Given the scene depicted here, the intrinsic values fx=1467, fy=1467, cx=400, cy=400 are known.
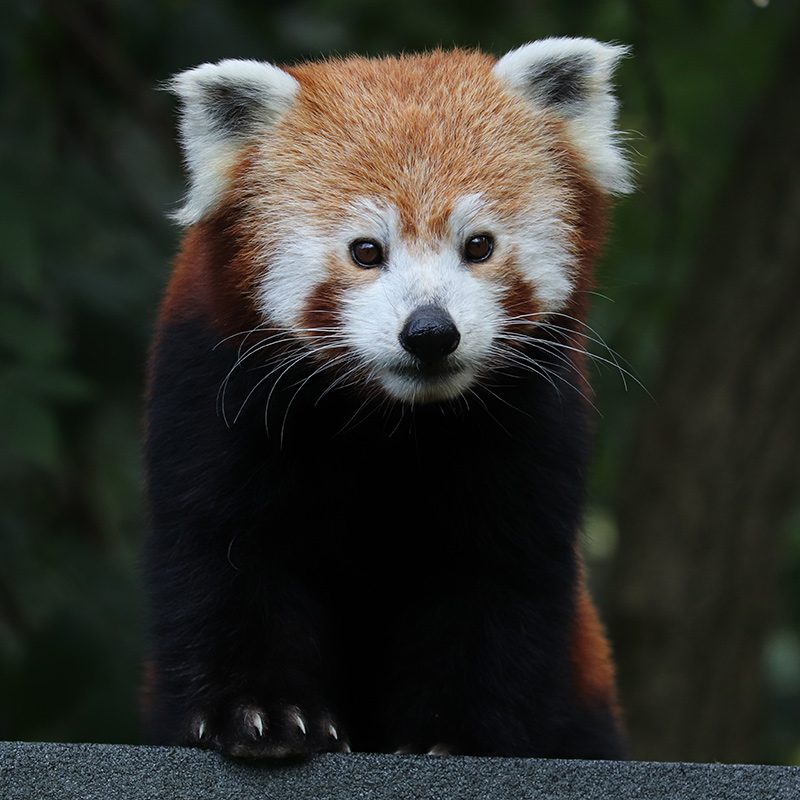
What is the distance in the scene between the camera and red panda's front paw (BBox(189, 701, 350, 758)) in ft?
8.75

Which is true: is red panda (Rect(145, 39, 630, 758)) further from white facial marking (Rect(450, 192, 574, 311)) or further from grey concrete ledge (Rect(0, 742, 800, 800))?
grey concrete ledge (Rect(0, 742, 800, 800))

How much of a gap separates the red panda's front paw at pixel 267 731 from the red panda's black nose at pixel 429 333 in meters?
A: 0.73

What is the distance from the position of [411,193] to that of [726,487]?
285 centimetres

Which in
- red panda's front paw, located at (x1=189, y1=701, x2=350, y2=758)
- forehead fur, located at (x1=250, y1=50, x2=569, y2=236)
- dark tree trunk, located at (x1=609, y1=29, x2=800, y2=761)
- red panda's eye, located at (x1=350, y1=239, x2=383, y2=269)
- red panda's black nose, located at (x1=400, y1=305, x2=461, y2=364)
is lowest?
dark tree trunk, located at (x1=609, y1=29, x2=800, y2=761)

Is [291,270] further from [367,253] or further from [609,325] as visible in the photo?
[609,325]

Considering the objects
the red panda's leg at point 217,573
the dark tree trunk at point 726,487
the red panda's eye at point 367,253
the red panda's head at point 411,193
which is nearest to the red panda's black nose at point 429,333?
the red panda's head at point 411,193

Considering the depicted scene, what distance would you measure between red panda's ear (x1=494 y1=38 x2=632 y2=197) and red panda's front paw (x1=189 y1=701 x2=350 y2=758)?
49.4 inches

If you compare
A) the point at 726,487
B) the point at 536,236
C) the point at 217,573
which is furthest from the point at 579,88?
the point at 726,487

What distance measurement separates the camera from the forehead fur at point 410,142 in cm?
279

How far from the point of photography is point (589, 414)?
3.24 metres

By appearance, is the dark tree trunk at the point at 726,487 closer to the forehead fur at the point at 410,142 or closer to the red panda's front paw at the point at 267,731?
the forehead fur at the point at 410,142

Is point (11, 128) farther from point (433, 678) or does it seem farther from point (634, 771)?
point (634, 771)

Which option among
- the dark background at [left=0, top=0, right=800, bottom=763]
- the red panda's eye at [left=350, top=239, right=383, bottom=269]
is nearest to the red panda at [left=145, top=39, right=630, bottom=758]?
the red panda's eye at [left=350, top=239, right=383, bottom=269]

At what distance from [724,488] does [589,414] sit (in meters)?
2.19
